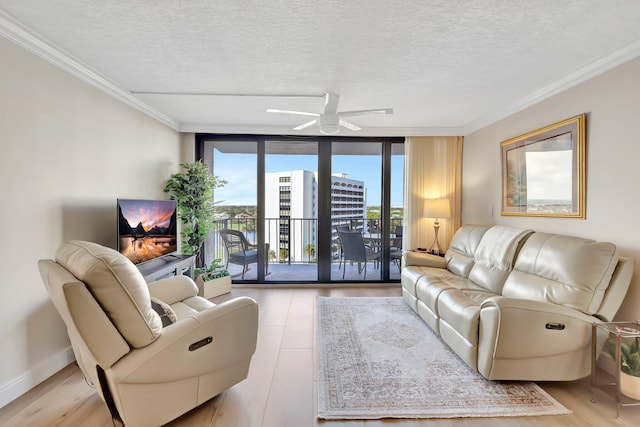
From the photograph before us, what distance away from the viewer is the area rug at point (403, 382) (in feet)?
5.79

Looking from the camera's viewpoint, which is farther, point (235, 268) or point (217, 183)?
point (235, 268)

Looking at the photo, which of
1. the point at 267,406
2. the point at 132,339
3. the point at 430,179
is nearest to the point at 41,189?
the point at 132,339

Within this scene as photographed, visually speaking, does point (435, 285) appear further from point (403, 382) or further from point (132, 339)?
point (132, 339)

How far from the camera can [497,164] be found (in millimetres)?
3627

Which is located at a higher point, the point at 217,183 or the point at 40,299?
the point at 217,183

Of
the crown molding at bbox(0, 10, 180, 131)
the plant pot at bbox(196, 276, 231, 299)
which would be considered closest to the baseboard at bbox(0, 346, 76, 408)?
the plant pot at bbox(196, 276, 231, 299)

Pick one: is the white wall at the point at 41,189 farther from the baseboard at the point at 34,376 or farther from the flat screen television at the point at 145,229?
the flat screen television at the point at 145,229

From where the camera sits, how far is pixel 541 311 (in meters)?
1.90

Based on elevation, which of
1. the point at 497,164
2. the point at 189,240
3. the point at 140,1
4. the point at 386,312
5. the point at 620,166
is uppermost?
the point at 140,1

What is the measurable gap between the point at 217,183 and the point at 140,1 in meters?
2.63

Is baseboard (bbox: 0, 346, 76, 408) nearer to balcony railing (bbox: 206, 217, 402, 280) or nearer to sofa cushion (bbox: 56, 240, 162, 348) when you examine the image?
sofa cushion (bbox: 56, 240, 162, 348)

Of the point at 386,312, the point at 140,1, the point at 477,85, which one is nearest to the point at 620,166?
the point at 477,85

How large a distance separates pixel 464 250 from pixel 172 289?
3.17m

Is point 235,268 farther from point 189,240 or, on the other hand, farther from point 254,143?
point 254,143
